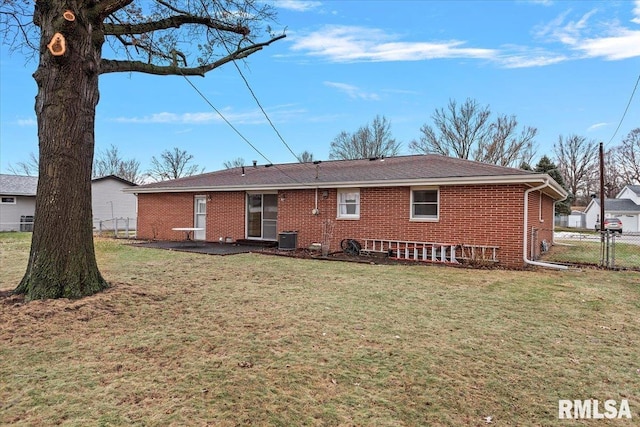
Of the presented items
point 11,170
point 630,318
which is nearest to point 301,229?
point 630,318

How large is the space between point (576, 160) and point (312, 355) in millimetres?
56703

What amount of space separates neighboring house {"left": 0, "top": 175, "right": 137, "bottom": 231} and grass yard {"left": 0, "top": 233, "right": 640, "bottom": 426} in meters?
23.1

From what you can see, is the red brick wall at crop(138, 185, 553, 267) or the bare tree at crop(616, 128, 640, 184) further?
the bare tree at crop(616, 128, 640, 184)

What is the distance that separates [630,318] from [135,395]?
248 inches

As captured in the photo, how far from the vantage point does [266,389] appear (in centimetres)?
299

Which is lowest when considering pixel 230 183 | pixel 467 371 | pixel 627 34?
pixel 467 371

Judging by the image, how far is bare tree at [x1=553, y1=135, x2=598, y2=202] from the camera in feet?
156

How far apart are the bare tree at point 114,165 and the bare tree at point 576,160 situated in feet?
185

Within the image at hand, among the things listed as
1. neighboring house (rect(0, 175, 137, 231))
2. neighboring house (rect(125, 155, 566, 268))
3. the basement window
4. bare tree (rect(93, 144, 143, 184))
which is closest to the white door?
neighboring house (rect(125, 155, 566, 268))

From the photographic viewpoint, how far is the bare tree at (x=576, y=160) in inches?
1870

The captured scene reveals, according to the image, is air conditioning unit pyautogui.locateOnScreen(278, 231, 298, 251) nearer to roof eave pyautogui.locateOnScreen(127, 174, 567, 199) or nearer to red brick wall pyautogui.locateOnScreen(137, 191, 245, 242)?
roof eave pyautogui.locateOnScreen(127, 174, 567, 199)

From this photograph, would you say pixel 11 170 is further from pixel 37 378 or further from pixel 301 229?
pixel 37 378

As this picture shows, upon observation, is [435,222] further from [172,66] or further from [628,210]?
[628,210]

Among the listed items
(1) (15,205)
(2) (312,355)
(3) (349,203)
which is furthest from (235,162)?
(2) (312,355)
